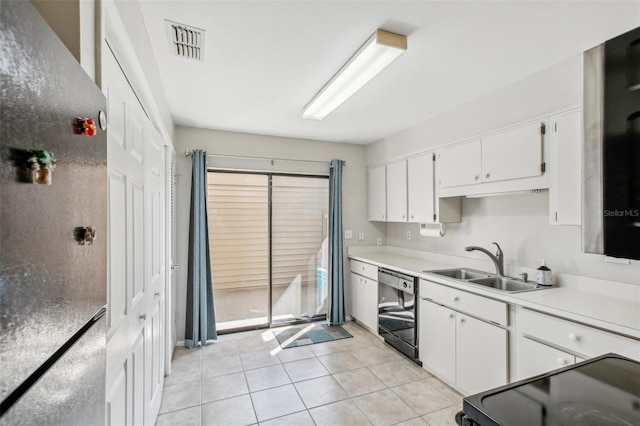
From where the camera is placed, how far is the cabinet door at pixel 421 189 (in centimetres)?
330

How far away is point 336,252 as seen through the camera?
4230 mm

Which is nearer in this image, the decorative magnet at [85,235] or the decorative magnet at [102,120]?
the decorative magnet at [85,235]

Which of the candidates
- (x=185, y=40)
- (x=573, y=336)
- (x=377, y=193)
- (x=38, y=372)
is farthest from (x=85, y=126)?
(x=377, y=193)

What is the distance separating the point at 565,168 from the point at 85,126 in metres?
2.56

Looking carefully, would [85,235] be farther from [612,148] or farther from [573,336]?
[573,336]

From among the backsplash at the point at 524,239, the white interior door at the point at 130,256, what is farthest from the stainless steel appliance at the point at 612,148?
the backsplash at the point at 524,239

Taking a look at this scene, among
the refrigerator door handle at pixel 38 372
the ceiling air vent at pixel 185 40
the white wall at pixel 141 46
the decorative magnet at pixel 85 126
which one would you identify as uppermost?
the ceiling air vent at pixel 185 40

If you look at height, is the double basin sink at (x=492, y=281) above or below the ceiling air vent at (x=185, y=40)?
below

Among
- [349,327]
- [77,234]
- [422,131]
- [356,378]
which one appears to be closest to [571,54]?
[422,131]

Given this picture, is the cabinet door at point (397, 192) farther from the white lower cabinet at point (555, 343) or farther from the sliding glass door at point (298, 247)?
the white lower cabinet at point (555, 343)

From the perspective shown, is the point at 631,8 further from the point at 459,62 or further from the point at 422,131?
the point at 422,131

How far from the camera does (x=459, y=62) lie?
216 centimetres

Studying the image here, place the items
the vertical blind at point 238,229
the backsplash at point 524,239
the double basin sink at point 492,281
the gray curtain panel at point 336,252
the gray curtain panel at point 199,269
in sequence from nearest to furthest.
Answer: the backsplash at point 524,239 < the double basin sink at point 492,281 < the gray curtain panel at point 199,269 < the vertical blind at point 238,229 < the gray curtain panel at point 336,252

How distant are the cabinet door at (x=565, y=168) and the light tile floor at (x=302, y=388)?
165cm
